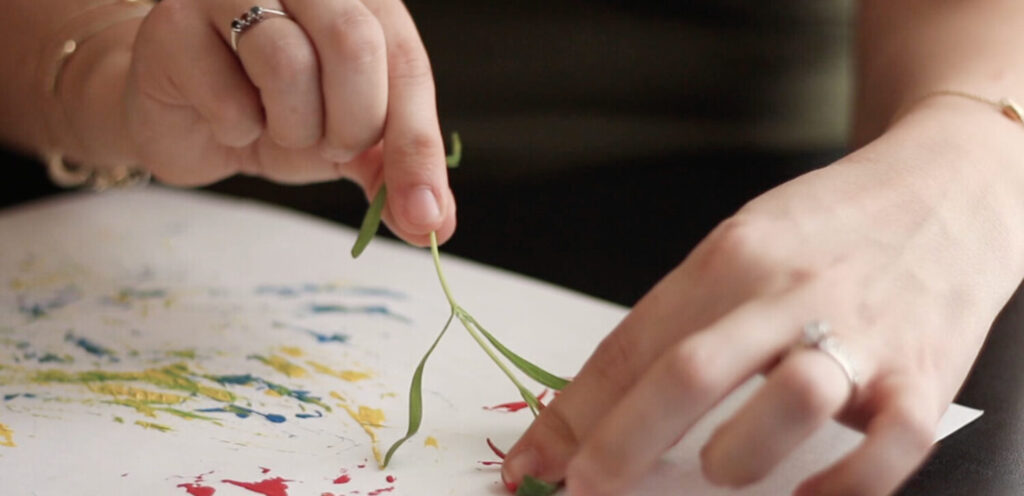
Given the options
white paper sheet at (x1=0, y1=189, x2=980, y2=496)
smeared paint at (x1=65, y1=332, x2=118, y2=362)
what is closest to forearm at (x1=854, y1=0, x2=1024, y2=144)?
white paper sheet at (x1=0, y1=189, x2=980, y2=496)

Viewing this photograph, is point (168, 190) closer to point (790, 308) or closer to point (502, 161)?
point (502, 161)

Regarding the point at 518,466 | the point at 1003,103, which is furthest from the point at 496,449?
the point at 1003,103

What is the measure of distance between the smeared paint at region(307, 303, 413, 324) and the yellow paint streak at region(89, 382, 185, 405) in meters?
0.17

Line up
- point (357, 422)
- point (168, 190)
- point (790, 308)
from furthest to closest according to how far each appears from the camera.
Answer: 1. point (168, 190)
2. point (357, 422)
3. point (790, 308)

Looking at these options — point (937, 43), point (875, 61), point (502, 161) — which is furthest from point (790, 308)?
point (502, 161)

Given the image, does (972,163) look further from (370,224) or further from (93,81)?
(93,81)

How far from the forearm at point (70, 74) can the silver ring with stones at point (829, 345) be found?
658 millimetres

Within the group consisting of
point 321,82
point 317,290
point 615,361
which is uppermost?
point 321,82

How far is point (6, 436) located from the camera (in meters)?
0.64

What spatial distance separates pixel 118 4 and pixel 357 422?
532 millimetres

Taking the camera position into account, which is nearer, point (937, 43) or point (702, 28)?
point (937, 43)

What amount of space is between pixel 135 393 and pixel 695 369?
399mm

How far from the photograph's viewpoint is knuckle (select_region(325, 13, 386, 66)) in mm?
674

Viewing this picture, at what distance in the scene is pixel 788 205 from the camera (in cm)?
57
